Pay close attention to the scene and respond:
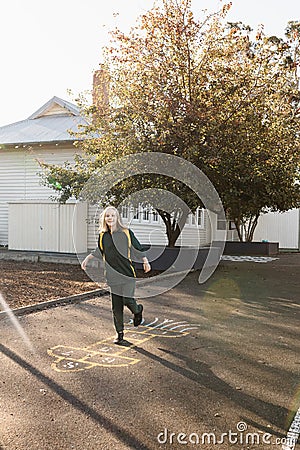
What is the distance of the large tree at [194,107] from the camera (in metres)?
14.6

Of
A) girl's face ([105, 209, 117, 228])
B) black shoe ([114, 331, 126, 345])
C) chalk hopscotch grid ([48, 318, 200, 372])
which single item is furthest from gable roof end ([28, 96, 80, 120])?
black shoe ([114, 331, 126, 345])

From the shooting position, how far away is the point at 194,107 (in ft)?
47.3

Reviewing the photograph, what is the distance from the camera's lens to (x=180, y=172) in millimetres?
14500

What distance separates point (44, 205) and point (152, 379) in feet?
50.0

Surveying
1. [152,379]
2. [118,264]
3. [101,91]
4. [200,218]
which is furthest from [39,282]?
[200,218]

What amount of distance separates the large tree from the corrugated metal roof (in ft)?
→ 21.5

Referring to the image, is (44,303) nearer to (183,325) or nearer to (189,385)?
(183,325)

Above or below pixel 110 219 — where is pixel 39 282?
below

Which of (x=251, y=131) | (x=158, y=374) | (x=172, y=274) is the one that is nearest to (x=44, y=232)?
(x=172, y=274)

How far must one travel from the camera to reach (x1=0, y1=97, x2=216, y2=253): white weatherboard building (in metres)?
20.4

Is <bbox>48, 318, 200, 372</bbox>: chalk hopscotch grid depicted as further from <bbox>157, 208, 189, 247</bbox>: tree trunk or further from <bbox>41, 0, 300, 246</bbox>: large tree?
<bbox>157, 208, 189, 247</bbox>: tree trunk

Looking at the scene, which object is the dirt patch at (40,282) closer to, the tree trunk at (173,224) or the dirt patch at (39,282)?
the dirt patch at (39,282)

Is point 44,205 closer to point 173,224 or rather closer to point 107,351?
point 173,224

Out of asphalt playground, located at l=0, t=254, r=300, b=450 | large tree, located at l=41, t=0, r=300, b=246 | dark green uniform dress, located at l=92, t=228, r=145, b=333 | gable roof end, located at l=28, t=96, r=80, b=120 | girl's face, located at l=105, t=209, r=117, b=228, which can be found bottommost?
asphalt playground, located at l=0, t=254, r=300, b=450
